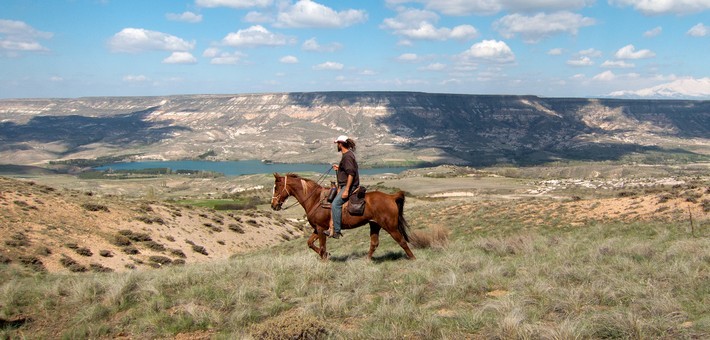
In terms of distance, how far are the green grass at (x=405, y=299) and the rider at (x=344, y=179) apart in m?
1.24

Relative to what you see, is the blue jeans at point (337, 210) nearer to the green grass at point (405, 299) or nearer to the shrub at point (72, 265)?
the green grass at point (405, 299)

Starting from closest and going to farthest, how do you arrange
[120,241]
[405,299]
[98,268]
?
[405,299]
[98,268]
[120,241]

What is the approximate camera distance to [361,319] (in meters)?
6.83

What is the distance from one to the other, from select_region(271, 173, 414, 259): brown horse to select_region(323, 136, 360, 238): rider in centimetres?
18

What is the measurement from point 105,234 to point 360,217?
16882 mm

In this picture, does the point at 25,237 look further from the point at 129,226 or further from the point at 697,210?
the point at 697,210

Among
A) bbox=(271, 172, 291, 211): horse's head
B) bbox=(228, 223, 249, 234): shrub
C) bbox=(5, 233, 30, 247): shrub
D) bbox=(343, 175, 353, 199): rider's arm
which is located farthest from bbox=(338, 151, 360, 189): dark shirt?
bbox=(228, 223, 249, 234): shrub

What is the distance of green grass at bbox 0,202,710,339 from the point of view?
19.5 feet

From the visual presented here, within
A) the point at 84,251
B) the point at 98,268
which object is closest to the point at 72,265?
the point at 98,268

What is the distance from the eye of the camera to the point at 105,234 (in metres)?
22.9

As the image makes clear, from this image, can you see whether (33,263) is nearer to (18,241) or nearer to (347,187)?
(18,241)

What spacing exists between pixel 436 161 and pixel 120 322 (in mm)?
191955

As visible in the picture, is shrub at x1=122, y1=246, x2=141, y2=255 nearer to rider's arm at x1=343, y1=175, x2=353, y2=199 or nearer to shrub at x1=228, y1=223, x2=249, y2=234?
shrub at x1=228, y1=223, x2=249, y2=234

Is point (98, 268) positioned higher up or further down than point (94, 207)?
further down
